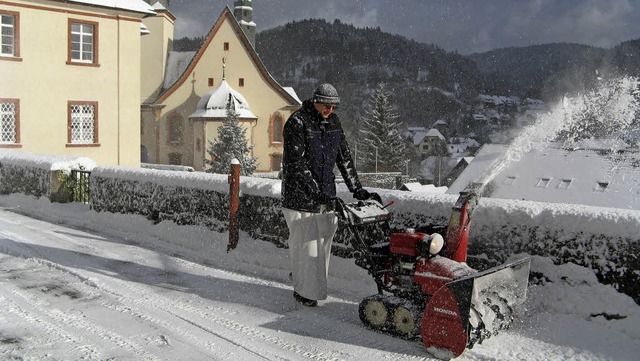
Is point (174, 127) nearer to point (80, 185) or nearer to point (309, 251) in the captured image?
point (80, 185)

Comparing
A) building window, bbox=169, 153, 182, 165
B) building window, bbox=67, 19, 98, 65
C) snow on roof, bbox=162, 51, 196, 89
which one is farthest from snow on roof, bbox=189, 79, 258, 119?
building window, bbox=67, 19, 98, 65

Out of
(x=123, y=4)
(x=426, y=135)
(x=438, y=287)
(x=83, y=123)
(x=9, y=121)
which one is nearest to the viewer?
(x=438, y=287)

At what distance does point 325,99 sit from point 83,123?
23.4 meters

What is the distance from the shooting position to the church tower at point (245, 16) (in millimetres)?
63562

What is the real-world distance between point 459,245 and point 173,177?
21.2 ft

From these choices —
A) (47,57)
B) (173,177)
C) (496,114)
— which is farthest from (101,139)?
(496,114)

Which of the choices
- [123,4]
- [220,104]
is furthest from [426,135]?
[123,4]

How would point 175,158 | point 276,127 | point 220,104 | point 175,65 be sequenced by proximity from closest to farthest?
1. point 220,104
2. point 175,158
3. point 276,127
4. point 175,65

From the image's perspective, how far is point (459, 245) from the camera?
5121mm

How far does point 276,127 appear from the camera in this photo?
165 ft

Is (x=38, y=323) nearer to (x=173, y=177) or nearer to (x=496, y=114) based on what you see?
(x=173, y=177)

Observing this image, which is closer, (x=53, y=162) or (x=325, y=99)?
(x=325, y=99)

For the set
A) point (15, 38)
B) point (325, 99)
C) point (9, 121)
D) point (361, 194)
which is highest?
point (15, 38)

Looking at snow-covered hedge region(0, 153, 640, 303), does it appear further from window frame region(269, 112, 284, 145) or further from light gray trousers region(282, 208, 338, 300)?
window frame region(269, 112, 284, 145)
